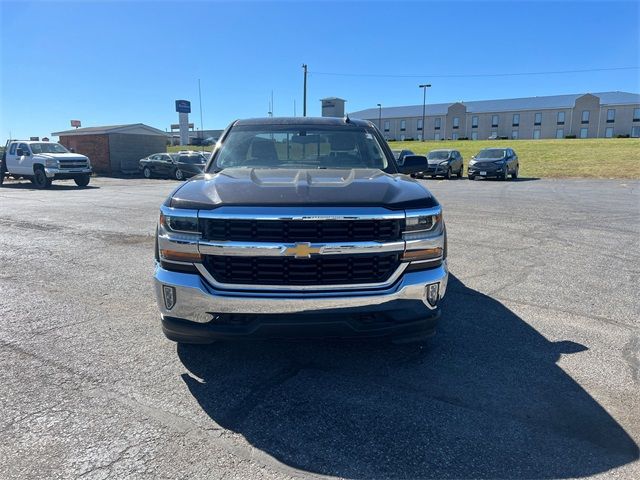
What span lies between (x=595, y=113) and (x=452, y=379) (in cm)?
9368

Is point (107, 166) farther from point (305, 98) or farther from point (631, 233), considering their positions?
point (631, 233)

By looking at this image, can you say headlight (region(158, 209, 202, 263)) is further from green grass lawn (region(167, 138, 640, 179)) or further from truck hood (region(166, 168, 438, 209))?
green grass lawn (region(167, 138, 640, 179))

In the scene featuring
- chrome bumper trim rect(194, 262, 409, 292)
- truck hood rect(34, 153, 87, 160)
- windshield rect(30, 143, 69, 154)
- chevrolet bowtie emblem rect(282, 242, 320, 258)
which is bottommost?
chrome bumper trim rect(194, 262, 409, 292)

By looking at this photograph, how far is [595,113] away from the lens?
264 feet

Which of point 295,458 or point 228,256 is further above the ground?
point 228,256

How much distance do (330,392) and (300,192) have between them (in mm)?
1321

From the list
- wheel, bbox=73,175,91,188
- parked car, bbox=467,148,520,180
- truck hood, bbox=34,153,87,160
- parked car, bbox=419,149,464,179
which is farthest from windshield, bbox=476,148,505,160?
truck hood, bbox=34,153,87,160

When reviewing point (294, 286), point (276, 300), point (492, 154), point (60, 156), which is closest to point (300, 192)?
point (294, 286)

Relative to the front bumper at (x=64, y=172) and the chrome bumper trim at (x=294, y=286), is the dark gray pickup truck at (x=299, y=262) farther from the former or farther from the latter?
the front bumper at (x=64, y=172)

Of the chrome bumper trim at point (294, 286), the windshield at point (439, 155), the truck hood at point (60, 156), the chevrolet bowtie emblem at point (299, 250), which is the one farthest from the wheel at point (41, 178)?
the chevrolet bowtie emblem at point (299, 250)

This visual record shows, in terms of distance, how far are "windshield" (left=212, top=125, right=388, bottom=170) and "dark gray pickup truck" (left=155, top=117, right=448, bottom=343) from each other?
1326 mm

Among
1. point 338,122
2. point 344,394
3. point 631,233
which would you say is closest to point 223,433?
point 344,394

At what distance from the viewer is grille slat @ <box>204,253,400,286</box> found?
2844 mm

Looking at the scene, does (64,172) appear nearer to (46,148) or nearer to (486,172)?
(46,148)
